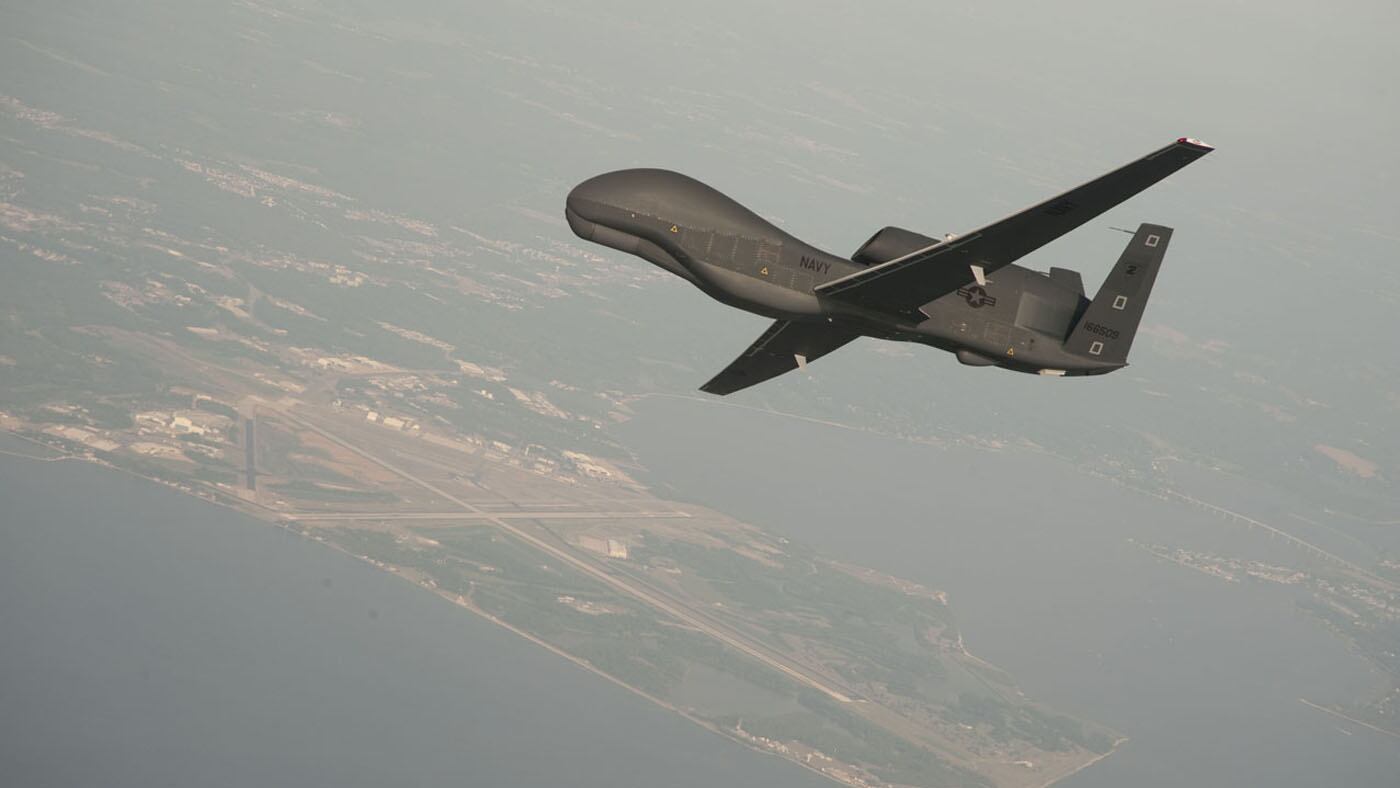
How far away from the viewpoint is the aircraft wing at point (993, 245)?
28.0m

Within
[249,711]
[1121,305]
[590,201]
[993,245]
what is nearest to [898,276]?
[993,245]

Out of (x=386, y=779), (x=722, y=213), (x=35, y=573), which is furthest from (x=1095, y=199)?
(x=35, y=573)

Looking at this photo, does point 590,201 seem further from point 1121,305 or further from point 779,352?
point 1121,305

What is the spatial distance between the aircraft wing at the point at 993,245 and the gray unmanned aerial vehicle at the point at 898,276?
0.14ft

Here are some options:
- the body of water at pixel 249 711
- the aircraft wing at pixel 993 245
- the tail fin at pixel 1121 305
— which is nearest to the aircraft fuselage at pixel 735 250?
the aircraft wing at pixel 993 245

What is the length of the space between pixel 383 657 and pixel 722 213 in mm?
177176

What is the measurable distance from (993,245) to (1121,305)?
7752 millimetres

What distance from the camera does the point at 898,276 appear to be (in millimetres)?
31969

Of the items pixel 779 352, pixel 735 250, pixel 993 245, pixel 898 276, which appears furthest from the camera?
pixel 779 352

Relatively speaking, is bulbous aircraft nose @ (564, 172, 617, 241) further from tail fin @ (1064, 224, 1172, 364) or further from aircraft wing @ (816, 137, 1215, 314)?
tail fin @ (1064, 224, 1172, 364)

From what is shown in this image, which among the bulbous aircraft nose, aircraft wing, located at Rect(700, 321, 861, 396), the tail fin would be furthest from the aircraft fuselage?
the tail fin

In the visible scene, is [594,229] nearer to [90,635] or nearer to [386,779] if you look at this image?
[386,779]

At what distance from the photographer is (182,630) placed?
19438 cm

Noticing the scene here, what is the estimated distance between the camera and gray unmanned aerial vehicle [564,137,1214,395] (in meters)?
31.3
